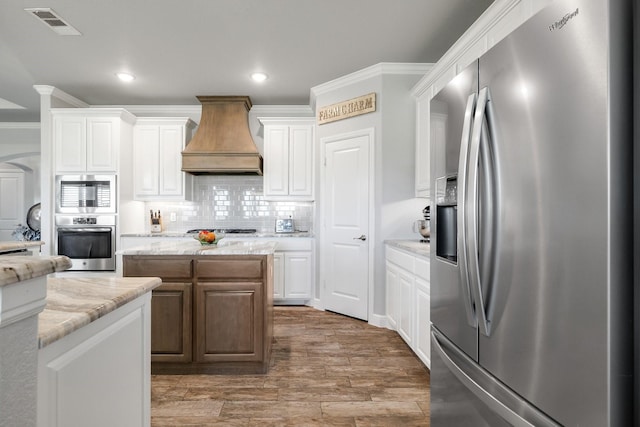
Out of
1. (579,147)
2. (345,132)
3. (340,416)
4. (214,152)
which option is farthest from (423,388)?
(214,152)

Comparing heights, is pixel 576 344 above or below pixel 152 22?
below

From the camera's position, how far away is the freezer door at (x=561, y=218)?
2.27ft

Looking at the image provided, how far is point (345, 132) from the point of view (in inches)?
157

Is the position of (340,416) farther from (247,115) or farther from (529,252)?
(247,115)

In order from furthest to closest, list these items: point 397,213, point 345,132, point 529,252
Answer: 1. point 345,132
2. point 397,213
3. point 529,252

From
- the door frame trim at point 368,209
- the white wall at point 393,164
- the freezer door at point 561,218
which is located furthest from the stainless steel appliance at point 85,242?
the freezer door at point 561,218

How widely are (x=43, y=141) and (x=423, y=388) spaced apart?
5040mm

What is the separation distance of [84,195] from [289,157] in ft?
8.58

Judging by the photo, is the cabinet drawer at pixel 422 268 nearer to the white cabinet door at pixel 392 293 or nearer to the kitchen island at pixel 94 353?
the white cabinet door at pixel 392 293

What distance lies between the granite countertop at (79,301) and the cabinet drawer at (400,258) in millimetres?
1956

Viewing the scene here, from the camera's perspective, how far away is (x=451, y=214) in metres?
1.42

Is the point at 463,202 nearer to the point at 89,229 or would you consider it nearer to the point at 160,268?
the point at 160,268

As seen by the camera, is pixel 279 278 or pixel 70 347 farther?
pixel 279 278

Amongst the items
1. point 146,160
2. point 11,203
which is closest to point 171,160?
point 146,160
